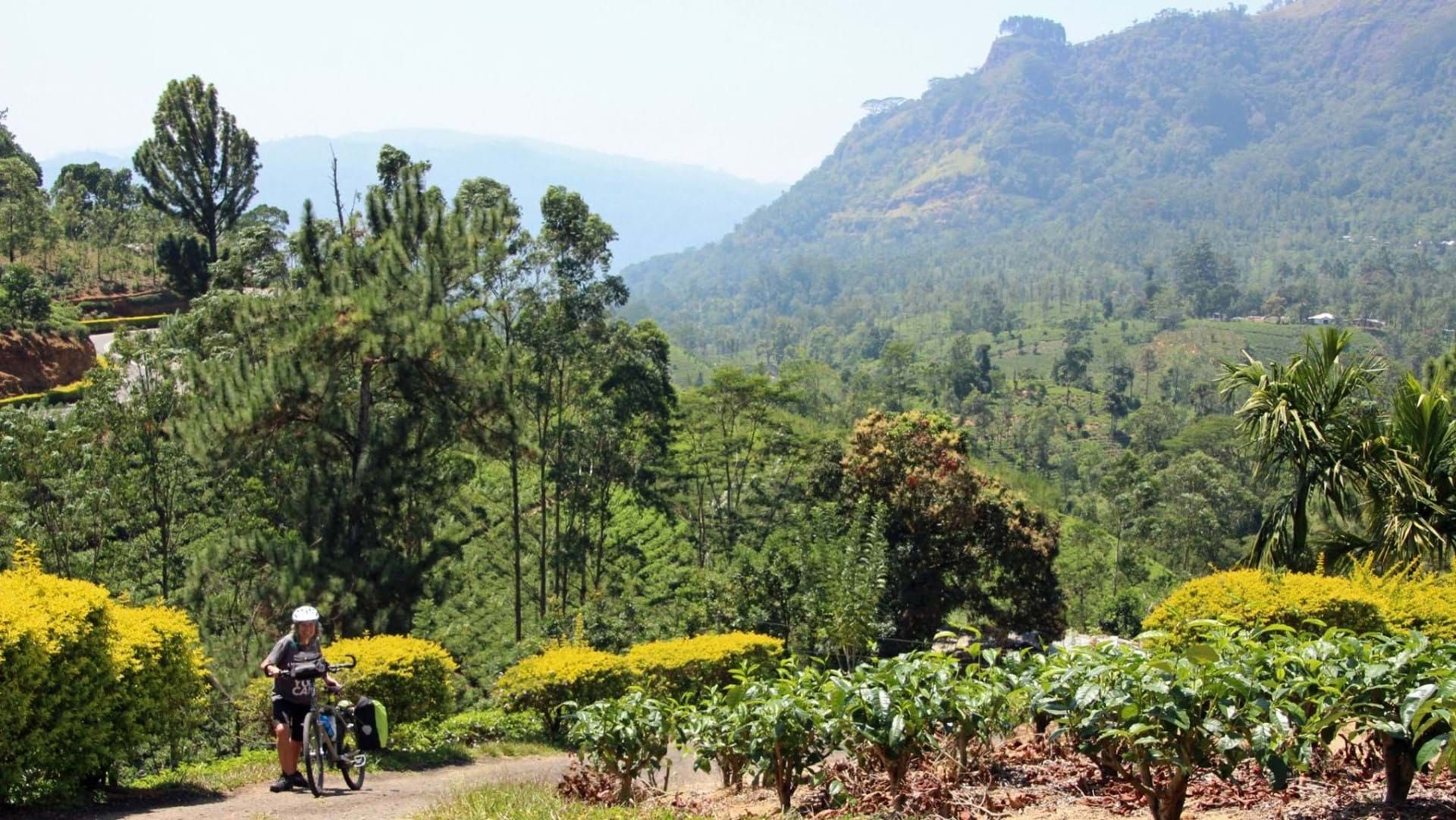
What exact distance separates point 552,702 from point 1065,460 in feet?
218

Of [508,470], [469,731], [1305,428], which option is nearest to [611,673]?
[469,731]

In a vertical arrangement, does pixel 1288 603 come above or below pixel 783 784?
above

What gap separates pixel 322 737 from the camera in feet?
24.6

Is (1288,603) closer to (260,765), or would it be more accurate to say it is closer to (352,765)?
(352,765)

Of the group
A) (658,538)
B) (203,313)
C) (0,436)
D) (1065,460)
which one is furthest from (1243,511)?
(0,436)

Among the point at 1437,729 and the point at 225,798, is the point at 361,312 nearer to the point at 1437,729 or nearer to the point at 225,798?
the point at 225,798

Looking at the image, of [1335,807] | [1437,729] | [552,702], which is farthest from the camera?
[552,702]

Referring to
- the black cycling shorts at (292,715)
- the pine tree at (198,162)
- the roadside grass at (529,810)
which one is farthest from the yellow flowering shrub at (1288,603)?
the pine tree at (198,162)

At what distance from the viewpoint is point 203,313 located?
2228 cm

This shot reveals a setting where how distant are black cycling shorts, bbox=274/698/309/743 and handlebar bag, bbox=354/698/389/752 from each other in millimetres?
355

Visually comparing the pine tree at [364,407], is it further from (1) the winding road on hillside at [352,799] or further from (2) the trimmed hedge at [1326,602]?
(2) the trimmed hedge at [1326,602]

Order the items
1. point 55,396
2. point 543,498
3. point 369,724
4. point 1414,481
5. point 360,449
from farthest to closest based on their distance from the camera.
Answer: point 55,396 < point 543,498 < point 360,449 < point 1414,481 < point 369,724

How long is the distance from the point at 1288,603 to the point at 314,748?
21.9 ft

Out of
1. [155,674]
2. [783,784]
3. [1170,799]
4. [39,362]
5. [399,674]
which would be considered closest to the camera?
[1170,799]
